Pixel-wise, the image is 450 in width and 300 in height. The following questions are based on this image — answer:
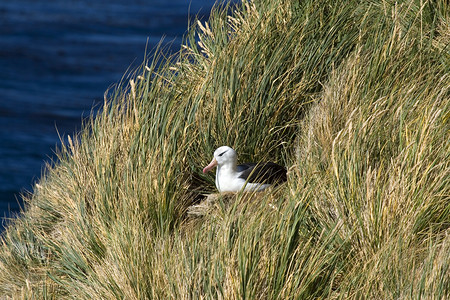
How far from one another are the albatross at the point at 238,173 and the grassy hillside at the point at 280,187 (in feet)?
0.42

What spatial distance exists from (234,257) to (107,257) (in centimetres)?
92

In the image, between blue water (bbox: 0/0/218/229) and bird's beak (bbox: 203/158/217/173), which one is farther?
blue water (bbox: 0/0/218/229)

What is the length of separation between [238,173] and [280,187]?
455 millimetres

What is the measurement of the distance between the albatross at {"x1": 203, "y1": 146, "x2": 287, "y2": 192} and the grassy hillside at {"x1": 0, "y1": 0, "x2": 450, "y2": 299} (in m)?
0.13

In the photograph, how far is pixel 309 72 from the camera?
5418mm

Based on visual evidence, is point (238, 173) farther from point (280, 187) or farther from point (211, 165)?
point (280, 187)

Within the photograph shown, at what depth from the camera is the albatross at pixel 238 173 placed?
4.64 meters

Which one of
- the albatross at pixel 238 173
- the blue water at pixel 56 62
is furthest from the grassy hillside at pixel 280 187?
the blue water at pixel 56 62

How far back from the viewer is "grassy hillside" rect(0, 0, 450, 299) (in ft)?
11.5

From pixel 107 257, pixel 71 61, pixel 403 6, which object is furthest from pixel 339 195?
pixel 71 61

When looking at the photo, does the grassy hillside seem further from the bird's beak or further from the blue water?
the blue water

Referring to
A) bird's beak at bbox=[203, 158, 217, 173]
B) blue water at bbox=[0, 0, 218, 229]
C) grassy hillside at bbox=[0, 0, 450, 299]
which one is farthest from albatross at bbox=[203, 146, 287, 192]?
blue water at bbox=[0, 0, 218, 229]

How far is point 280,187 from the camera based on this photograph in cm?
443

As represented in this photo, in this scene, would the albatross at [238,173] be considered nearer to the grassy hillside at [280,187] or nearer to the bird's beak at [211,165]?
the bird's beak at [211,165]
